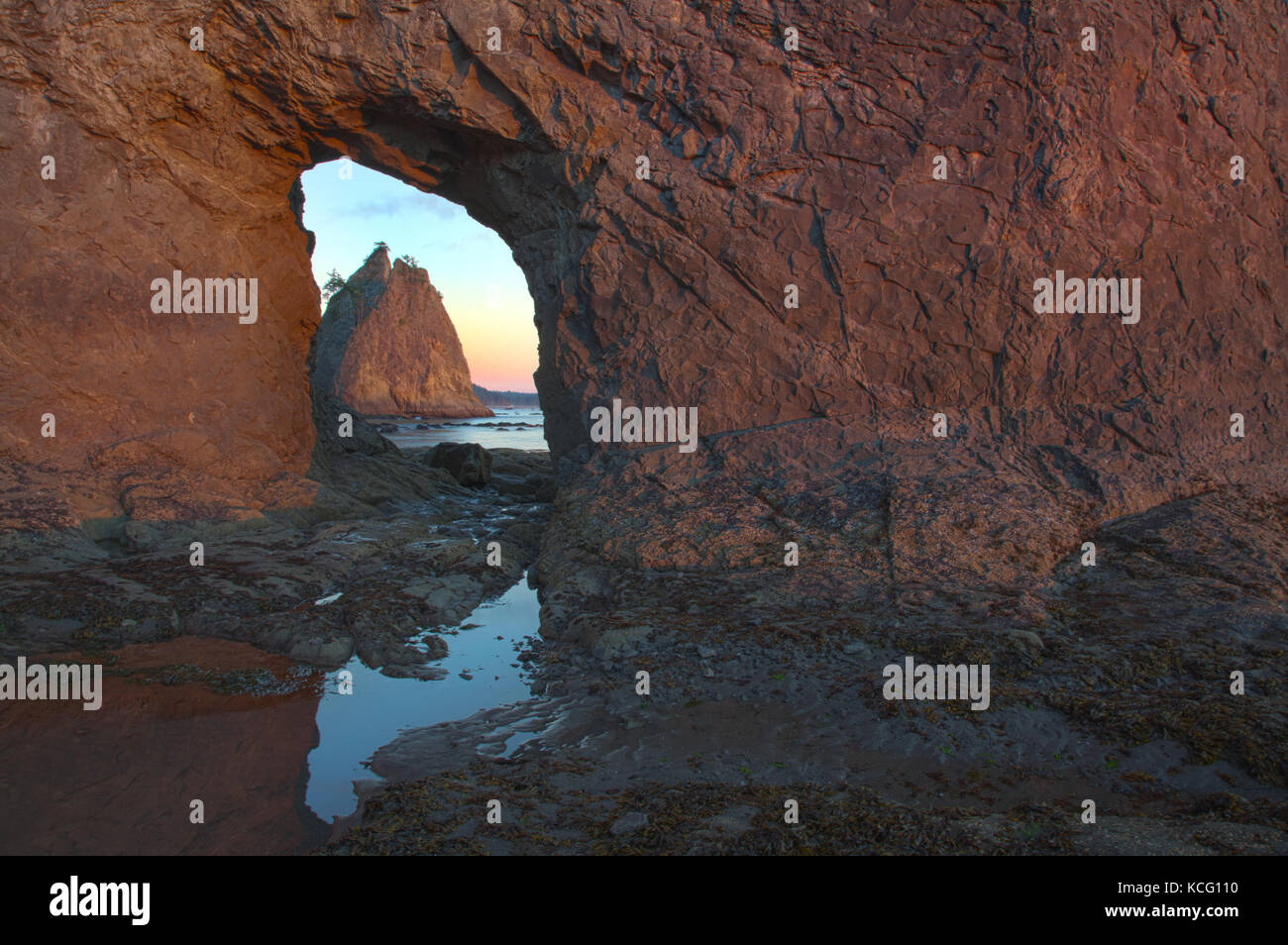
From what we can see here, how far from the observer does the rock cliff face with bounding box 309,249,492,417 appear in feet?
149

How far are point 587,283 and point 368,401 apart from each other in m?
39.9

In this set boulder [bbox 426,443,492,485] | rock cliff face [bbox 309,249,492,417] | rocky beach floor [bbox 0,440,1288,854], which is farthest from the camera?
rock cliff face [bbox 309,249,492,417]

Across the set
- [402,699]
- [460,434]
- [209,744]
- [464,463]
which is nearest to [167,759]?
[209,744]

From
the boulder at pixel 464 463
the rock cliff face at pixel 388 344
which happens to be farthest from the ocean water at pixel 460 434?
the boulder at pixel 464 463

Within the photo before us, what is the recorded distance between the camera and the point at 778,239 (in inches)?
356

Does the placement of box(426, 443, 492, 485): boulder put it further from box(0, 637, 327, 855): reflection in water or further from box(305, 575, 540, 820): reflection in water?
box(0, 637, 327, 855): reflection in water

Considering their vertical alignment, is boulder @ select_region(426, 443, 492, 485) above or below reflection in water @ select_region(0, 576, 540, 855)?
above

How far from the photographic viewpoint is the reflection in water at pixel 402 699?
16.0 ft

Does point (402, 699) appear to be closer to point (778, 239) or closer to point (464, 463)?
point (778, 239)

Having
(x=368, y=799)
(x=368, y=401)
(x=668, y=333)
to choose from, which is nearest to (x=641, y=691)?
(x=368, y=799)

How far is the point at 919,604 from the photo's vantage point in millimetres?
6844

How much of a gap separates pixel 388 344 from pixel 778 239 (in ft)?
138

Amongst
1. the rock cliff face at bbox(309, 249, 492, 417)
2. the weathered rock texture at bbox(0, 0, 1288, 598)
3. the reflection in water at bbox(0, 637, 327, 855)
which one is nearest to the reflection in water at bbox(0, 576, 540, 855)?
the reflection in water at bbox(0, 637, 327, 855)

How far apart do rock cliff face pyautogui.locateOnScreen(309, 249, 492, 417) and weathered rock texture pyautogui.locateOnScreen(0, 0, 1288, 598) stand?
36.1m
